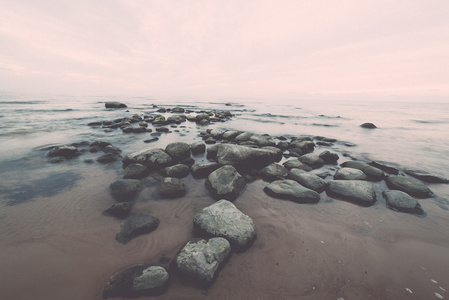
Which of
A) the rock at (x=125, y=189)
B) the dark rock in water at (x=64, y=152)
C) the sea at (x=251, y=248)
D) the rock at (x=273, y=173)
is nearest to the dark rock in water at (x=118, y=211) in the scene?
the sea at (x=251, y=248)

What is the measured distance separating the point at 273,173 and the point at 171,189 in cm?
345

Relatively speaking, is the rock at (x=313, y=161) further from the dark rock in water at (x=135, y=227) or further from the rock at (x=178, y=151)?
the dark rock in water at (x=135, y=227)

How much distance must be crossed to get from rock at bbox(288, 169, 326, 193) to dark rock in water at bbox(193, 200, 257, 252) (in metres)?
2.73

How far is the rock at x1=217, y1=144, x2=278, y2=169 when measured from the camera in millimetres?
6680

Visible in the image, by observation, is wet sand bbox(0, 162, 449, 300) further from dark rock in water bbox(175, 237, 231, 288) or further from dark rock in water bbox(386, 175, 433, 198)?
dark rock in water bbox(386, 175, 433, 198)

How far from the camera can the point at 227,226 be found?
139 inches

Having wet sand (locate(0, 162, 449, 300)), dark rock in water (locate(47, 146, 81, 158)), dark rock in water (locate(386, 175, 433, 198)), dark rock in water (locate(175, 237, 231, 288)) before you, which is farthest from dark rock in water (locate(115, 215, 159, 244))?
dark rock in water (locate(386, 175, 433, 198))

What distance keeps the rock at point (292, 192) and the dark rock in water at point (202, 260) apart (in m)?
2.52

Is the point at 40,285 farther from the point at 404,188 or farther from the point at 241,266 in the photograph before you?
the point at 404,188

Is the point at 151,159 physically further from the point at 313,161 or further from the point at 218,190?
the point at 313,161

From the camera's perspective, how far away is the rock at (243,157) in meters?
6.68

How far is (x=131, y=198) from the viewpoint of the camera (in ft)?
16.1

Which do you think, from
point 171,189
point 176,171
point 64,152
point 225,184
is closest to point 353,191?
point 225,184

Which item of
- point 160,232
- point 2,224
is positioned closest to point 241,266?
point 160,232
